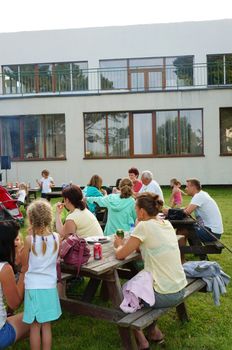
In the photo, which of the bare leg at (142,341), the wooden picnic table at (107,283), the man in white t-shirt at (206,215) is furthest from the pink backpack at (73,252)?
the man in white t-shirt at (206,215)

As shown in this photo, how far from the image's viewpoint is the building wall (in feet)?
60.2

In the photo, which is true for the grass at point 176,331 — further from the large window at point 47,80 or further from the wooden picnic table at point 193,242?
the large window at point 47,80

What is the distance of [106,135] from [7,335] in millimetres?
16051

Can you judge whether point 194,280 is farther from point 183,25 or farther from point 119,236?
point 183,25

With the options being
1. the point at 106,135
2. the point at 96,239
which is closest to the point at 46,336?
the point at 96,239

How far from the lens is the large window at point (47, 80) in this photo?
67.9 ft

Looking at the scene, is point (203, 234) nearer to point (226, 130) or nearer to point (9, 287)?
point (9, 287)

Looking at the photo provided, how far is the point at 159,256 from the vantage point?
3.62 meters

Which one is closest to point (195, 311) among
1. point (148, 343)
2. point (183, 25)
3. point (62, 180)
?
point (148, 343)

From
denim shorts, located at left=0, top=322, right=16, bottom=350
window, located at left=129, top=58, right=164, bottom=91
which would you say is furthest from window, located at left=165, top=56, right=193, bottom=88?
denim shorts, located at left=0, top=322, right=16, bottom=350

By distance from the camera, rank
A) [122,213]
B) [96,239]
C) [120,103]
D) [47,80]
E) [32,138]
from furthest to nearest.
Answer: [47,80] → [32,138] → [120,103] → [122,213] → [96,239]

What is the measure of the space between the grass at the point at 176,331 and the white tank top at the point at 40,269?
0.82m

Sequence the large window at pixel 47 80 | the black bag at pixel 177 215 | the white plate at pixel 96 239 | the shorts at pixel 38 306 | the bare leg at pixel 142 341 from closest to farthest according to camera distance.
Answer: the shorts at pixel 38 306 → the bare leg at pixel 142 341 → the white plate at pixel 96 239 → the black bag at pixel 177 215 → the large window at pixel 47 80

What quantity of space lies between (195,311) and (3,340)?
2240 millimetres
